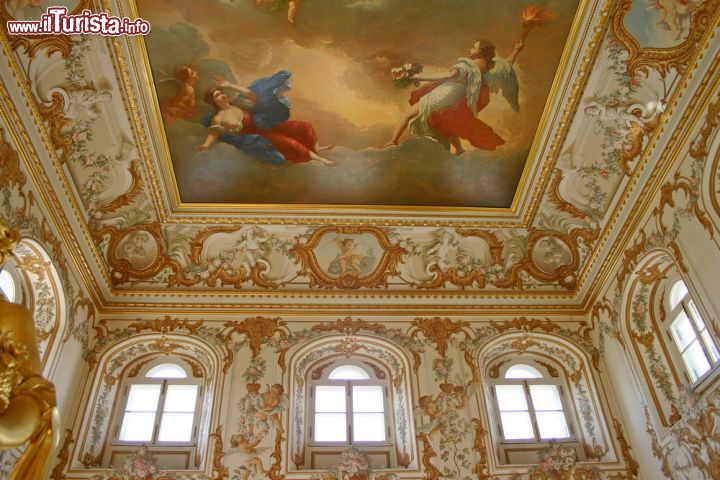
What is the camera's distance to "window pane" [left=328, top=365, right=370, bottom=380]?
10266 mm

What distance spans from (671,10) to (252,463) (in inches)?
315

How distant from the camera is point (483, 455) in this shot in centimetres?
894

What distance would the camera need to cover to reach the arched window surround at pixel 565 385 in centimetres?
938

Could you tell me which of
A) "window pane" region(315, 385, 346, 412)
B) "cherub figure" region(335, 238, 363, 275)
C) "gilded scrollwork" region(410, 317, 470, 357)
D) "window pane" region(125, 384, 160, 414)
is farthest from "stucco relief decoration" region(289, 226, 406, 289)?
"window pane" region(125, 384, 160, 414)

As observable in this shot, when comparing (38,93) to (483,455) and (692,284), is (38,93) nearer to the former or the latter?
(483,455)

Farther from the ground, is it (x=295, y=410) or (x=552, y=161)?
(x=552, y=161)

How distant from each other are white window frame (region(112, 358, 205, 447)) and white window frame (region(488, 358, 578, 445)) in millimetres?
4605

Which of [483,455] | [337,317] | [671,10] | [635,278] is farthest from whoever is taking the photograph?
[337,317]

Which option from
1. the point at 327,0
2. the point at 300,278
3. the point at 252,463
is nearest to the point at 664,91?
the point at 327,0

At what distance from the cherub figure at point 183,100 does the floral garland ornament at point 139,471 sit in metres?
4.83

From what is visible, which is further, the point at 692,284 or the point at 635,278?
the point at 635,278

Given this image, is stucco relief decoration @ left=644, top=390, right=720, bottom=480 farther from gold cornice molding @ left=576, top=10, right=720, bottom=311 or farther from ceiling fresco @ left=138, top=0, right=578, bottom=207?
ceiling fresco @ left=138, top=0, right=578, bottom=207

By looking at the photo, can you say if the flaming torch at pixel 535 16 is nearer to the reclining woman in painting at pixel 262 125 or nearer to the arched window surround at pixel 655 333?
the reclining woman in painting at pixel 262 125

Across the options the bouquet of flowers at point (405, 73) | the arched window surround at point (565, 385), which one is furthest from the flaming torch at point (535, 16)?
the arched window surround at point (565, 385)
